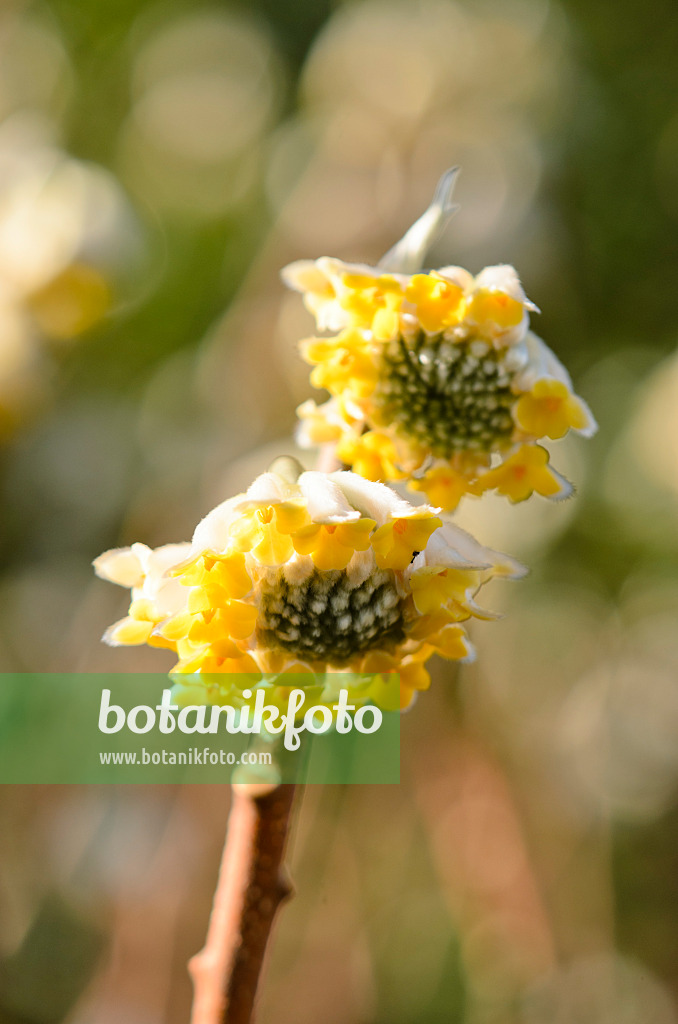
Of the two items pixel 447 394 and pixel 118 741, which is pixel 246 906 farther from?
pixel 118 741

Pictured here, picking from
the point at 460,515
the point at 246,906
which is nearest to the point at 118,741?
the point at 460,515

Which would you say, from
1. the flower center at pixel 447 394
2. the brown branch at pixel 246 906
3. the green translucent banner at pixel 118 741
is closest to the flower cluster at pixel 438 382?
the flower center at pixel 447 394

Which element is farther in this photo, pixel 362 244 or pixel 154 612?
pixel 362 244

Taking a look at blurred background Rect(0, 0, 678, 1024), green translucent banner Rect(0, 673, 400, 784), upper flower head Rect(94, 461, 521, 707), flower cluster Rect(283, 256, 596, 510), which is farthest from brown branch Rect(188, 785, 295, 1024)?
blurred background Rect(0, 0, 678, 1024)

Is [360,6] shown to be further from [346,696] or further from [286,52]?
[346,696]

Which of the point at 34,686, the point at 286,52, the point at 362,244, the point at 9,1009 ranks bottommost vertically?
the point at 9,1009

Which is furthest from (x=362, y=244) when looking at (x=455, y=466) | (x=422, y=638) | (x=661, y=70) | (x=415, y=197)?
(x=422, y=638)
